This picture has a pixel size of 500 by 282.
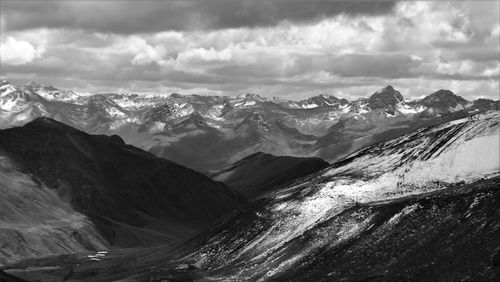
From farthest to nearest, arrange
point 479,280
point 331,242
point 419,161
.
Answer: point 419,161
point 331,242
point 479,280

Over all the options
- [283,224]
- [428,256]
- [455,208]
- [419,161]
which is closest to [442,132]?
[419,161]

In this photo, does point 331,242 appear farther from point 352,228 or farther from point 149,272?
point 149,272

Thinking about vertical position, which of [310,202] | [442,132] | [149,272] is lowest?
[149,272]

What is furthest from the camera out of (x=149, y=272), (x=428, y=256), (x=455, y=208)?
(x=149, y=272)

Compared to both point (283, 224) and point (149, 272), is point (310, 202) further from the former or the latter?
point (149, 272)

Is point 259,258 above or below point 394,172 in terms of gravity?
below

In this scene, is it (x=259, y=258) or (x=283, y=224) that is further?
(x=283, y=224)
